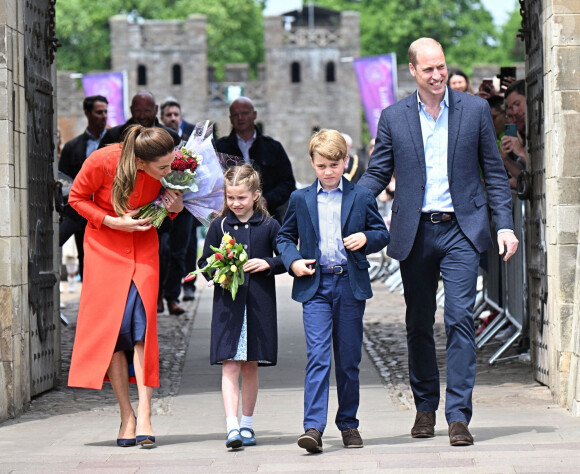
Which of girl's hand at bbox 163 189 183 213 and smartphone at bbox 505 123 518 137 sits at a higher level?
smartphone at bbox 505 123 518 137

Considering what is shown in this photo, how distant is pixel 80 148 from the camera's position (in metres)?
12.6

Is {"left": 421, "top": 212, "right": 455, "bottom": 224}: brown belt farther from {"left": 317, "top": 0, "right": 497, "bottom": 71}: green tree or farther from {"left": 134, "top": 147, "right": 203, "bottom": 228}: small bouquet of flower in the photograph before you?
{"left": 317, "top": 0, "right": 497, "bottom": 71}: green tree

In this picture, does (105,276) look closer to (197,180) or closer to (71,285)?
(197,180)

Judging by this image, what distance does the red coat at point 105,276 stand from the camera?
734 cm

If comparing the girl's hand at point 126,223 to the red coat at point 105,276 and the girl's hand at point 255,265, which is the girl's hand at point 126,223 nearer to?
the red coat at point 105,276

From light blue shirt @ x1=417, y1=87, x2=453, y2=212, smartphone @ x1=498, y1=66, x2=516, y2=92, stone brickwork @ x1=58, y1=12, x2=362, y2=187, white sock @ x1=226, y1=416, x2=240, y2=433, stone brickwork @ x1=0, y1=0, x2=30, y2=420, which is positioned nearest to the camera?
white sock @ x1=226, y1=416, x2=240, y2=433

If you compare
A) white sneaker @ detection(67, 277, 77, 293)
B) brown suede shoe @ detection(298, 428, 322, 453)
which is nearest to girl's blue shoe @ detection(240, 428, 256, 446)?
brown suede shoe @ detection(298, 428, 322, 453)

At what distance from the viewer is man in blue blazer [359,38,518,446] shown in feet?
23.4

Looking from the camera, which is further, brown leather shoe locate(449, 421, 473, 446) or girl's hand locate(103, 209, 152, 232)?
girl's hand locate(103, 209, 152, 232)

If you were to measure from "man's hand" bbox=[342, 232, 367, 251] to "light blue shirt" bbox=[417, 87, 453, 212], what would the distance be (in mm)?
458

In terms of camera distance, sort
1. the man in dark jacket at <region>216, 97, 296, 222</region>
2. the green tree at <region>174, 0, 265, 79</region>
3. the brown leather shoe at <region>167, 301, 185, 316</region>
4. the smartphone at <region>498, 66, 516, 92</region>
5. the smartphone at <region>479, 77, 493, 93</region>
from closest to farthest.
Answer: the smartphone at <region>498, 66, 516, 92</region> < the man in dark jacket at <region>216, 97, 296, 222</region> < the smartphone at <region>479, 77, 493, 93</region> < the brown leather shoe at <region>167, 301, 185, 316</region> < the green tree at <region>174, 0, 265, 79</region>

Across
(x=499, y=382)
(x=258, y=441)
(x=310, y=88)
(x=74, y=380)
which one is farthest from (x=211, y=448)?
A: (x=310, y=88)

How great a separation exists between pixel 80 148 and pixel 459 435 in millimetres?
6570

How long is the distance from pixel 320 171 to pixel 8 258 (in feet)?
7.52
